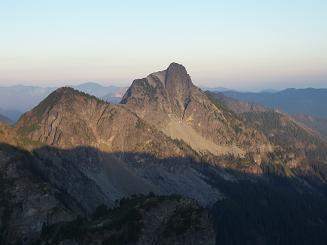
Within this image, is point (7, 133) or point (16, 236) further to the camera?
point (7, 133)

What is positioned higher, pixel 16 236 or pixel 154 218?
pixel 154 218

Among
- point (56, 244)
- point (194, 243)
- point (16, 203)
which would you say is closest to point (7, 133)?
point (16, 203)

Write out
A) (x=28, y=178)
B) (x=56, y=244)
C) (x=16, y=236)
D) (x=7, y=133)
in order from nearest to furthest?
(x=56, y=244) < (x=16, y=236) < (x=28, y=178) < (x=7, y=133)

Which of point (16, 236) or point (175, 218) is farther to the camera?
point (16, 236)

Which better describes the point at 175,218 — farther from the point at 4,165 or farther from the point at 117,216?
the point at 4,165

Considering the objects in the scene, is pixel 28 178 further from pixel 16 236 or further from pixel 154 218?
pixel 154 218

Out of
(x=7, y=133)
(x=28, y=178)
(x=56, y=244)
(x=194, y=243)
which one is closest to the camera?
(x=194, y=243)

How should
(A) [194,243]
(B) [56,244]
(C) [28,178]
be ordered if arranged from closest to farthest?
(A) [194,243] → (B) [56,244] → (C) [28,178]

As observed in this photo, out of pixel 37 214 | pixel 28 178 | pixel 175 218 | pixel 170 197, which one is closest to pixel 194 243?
pixel 175 218

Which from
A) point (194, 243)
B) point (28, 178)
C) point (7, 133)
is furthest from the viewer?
point (7, 133)
